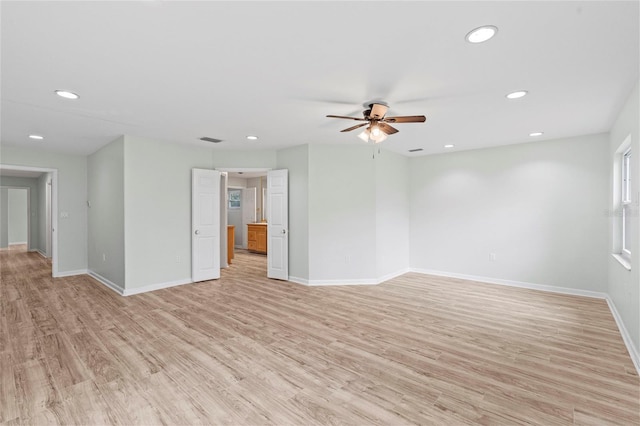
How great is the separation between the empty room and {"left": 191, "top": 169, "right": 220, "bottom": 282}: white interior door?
1.5 inches

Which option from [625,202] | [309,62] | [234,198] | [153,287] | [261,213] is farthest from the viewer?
[234,198]

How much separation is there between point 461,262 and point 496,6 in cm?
496

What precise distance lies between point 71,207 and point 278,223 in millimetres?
4326

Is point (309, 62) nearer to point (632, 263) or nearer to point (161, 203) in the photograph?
point (632, 263)

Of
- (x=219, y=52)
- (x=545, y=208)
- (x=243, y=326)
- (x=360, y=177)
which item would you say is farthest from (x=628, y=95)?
(x=243, y=326)

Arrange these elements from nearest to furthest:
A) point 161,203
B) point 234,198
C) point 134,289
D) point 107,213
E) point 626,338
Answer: point 626,338 < point 134,289 < point 161,203 < point 107,213 < point 234,198

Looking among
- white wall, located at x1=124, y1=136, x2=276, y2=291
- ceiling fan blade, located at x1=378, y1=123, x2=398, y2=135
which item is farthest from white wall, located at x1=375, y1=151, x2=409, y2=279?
white wall, located at x1=124, y1=136, x2=276, y2=291

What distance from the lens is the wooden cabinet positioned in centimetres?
891

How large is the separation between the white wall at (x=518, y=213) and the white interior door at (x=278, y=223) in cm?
272

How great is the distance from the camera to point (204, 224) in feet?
18.4

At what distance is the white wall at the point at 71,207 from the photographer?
239 inches

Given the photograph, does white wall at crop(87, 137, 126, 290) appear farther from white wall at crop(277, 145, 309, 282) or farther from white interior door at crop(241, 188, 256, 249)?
white interior door at crop(241, 188, 256, 249)

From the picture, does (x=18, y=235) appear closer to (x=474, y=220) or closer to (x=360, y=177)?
(x=360, y=177)

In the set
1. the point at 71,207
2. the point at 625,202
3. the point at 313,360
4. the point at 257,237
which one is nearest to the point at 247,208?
the point at 257,237
